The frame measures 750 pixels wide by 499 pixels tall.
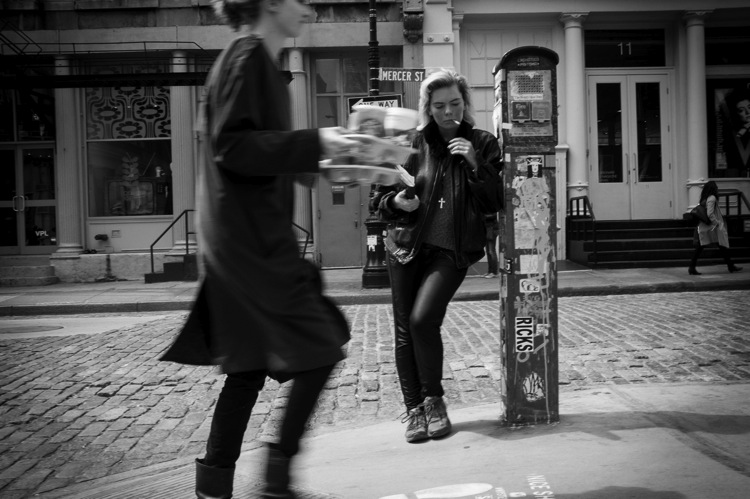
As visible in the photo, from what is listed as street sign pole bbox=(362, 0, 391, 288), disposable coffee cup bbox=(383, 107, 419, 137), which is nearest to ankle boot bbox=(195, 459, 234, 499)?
disposable coffee cup bbox=(383, 107, 419, 137)

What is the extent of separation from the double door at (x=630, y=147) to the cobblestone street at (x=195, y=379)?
9.01 m

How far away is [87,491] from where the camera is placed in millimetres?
3586

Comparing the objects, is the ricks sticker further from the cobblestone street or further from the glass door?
the glass door

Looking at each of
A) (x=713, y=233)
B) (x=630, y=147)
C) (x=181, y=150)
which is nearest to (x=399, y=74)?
(x=713, y=233)

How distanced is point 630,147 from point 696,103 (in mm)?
1717

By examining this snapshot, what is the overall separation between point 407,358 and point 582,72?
581 inches

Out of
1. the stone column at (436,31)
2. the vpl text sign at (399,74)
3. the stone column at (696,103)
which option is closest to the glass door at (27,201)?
the stone column at (436,31)

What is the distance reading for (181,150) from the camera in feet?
56.8

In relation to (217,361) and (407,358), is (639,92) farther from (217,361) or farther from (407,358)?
(217,361)

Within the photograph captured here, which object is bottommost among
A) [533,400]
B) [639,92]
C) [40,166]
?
[533,400]

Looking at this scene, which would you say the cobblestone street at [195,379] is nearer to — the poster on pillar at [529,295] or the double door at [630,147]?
the poster on pillar at [529,295]

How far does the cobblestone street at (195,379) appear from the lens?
436 cm

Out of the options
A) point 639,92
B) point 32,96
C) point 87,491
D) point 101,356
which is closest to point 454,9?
point 639,92

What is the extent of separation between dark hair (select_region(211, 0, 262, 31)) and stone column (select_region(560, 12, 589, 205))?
15.4 meters
